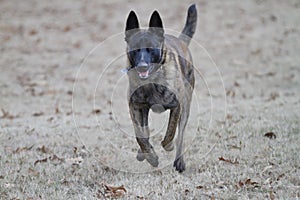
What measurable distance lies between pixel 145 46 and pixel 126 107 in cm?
559

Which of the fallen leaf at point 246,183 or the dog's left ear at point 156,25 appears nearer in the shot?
the fallen leaf at point 246,183

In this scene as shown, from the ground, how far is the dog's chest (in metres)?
0.75

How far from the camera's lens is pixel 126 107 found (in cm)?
1101

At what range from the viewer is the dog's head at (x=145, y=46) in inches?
214

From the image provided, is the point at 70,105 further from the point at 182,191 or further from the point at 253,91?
the point at 182,191

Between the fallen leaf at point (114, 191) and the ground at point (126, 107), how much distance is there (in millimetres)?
21

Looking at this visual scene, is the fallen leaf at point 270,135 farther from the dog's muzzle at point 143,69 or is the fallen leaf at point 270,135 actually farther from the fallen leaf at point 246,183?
the dog's muzzle at point 143,69

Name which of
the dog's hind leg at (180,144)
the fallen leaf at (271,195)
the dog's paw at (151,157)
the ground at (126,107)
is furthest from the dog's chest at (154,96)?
the fallen leaf at (271,195)

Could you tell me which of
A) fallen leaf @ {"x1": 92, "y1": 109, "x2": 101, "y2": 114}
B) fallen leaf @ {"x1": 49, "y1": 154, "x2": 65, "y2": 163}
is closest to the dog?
fallen leaf @ {"x1": 49, "y1": 154, "x2": 65, "y2": 163}

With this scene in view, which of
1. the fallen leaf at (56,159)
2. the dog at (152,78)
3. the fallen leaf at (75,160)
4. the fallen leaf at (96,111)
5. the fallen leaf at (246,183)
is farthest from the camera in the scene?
the fallen leaf at (96,111)

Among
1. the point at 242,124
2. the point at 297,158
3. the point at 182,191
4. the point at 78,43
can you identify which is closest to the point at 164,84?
the point at 182,191

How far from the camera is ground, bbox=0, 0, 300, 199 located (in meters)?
5.52

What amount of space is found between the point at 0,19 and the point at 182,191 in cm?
1598

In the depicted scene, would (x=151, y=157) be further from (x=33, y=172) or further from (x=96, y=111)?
(x=96, y=111)
